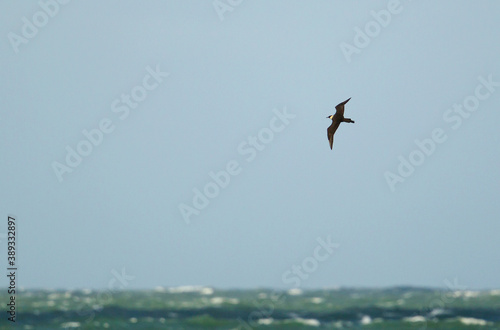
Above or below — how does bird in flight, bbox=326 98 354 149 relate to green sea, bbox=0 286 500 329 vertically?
above

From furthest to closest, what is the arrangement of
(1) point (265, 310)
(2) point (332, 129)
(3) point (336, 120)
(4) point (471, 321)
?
(1) point (265, 310) → (4) point (471, 321) → (2) point (332, 129) → (3) point (336, 120)

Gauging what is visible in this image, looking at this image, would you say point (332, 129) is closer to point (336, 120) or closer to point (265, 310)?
point (336, 120)

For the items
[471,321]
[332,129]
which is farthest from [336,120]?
[471,321]

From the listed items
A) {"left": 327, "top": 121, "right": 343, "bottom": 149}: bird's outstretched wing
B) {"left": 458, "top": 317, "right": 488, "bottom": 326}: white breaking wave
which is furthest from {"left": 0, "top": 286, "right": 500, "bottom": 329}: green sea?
{"left": 327, "top": 121, "right": 343, "bottom": 149}: bird's outstretched wing

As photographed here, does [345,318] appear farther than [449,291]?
No

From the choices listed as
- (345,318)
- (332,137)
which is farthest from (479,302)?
(332,137)

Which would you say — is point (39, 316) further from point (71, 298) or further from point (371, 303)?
point (371, 303)

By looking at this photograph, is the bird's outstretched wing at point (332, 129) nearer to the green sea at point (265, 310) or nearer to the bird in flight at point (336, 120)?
the bird in flight at point (336, 120)

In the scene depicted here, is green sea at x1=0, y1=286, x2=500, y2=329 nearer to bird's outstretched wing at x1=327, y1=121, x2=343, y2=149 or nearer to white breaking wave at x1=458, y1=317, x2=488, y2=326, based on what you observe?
white breaking wave at x1=458, y1=317, x2=488, y2=326
